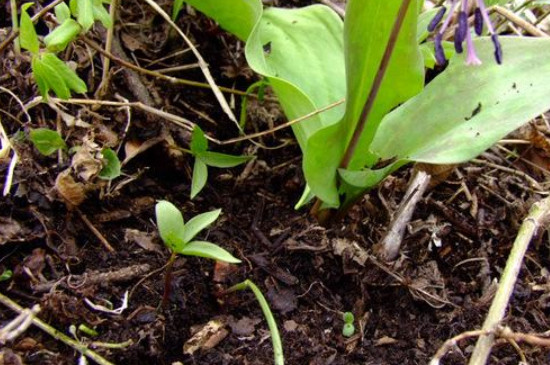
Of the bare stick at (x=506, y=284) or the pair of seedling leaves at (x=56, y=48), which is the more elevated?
the pair of seedling leaves at (x=56, y=48)

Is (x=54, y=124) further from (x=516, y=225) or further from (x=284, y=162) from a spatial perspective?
(x=516, y=225)

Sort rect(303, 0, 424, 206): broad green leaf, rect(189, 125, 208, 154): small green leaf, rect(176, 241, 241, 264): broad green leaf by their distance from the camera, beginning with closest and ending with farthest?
rect(176, 241, 241, 264): broad green leaf, rect(303, 0, 424, 206): broad green leaf, rect(189, 125, 208, 154): small green leaf

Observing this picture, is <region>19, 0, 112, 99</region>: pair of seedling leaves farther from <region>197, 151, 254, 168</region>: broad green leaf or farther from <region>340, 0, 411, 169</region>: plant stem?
<region>340, 0, 411, 169</region>: plant stem

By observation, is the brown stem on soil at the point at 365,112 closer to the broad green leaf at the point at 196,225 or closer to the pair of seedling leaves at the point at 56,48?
the broad green leaf at the point at 196,225

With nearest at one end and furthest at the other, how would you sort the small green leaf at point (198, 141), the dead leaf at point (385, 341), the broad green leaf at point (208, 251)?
the broad green leaf at point (208, 251) < the dead leaf at point (385, 341) < the small green leaf at point (198, 141)

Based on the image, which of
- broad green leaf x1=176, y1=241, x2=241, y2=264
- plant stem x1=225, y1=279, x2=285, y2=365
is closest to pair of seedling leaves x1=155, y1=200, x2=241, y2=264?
broad green leaf x1=176, y1=241, x2=241, y2=264

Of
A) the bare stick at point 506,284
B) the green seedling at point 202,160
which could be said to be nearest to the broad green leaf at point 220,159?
the green seedling at point 202,160

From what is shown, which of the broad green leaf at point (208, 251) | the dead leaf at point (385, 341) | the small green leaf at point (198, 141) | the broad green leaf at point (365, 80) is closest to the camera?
the broad green leaf at point (208, 251)
